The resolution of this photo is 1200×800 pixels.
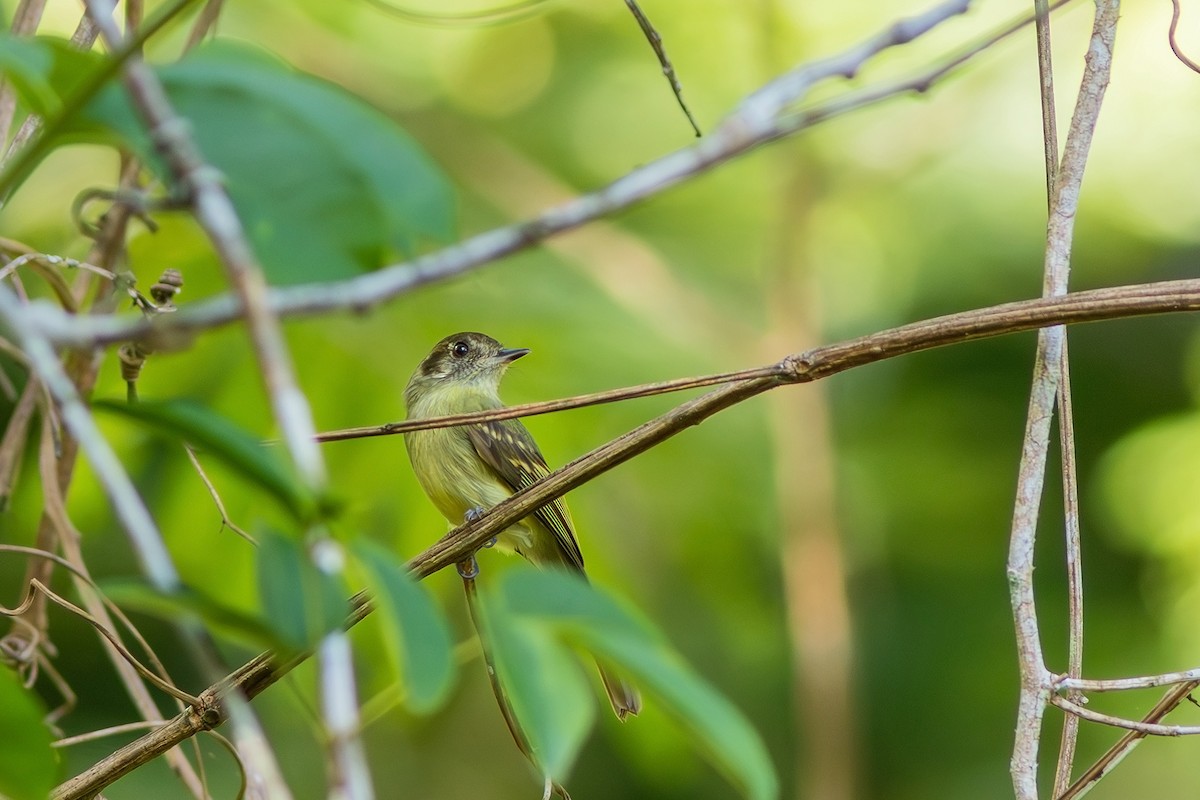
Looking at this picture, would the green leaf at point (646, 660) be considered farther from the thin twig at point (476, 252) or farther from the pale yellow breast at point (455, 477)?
the pale yellow breast at point (455, 477)

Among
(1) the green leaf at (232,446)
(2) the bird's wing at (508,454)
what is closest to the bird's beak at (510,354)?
(2) the bird's wing at (508,454)

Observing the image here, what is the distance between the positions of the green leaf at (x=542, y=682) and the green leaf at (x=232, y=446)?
141 mm

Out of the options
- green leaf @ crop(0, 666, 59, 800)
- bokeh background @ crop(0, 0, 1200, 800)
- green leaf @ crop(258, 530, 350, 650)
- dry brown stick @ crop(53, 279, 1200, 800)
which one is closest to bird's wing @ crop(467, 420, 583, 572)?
bokeh background @ crop(0, 0, 1200, 800)

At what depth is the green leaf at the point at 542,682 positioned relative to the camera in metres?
0.78

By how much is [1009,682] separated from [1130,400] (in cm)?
149

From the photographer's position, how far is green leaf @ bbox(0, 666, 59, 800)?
127cm

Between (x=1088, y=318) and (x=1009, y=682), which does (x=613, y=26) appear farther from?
(x=1088, y=318)

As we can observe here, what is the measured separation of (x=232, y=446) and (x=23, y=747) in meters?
0.66

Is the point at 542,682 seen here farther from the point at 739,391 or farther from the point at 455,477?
the point at 455,477

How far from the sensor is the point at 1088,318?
1.34 m

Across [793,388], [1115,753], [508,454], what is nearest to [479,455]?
[508,454]

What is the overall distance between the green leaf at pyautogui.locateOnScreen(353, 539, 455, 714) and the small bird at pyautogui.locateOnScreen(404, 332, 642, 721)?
288 centimetres

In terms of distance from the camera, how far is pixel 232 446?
0.84 metres

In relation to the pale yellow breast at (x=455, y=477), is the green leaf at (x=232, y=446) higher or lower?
lower
